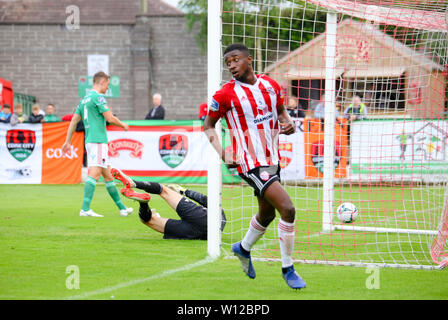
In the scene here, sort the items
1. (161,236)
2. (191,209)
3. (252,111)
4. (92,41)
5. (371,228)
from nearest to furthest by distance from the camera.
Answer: (252,111)
(191,209)
(161,236)
(371,228)
(92,41)

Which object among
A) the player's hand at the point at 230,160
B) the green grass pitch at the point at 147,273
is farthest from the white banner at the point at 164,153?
the player's hand at the point at 230,160

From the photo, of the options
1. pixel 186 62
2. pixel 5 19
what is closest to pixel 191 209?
pixel 186 62

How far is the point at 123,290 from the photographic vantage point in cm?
473

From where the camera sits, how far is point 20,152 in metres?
15.1

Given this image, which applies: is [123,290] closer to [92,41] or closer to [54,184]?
[54,184]

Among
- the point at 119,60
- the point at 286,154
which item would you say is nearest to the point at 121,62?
the point at 119,60

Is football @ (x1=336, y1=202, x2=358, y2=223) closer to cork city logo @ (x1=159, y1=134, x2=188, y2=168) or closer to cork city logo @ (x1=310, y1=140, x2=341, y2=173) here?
cork city logo @ (x1=310, y1=140, x2=341, y2=173)

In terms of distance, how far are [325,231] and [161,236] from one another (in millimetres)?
2323

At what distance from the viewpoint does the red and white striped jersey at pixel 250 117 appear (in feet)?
16.8

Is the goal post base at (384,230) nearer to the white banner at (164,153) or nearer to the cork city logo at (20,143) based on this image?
the white banner at (164,153)

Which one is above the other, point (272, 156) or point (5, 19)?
point (5, 19)

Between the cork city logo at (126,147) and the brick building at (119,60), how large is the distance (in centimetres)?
1409

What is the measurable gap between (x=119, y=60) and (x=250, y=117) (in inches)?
970

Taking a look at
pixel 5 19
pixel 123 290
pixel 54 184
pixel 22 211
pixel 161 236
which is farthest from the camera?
pixel 5 19
